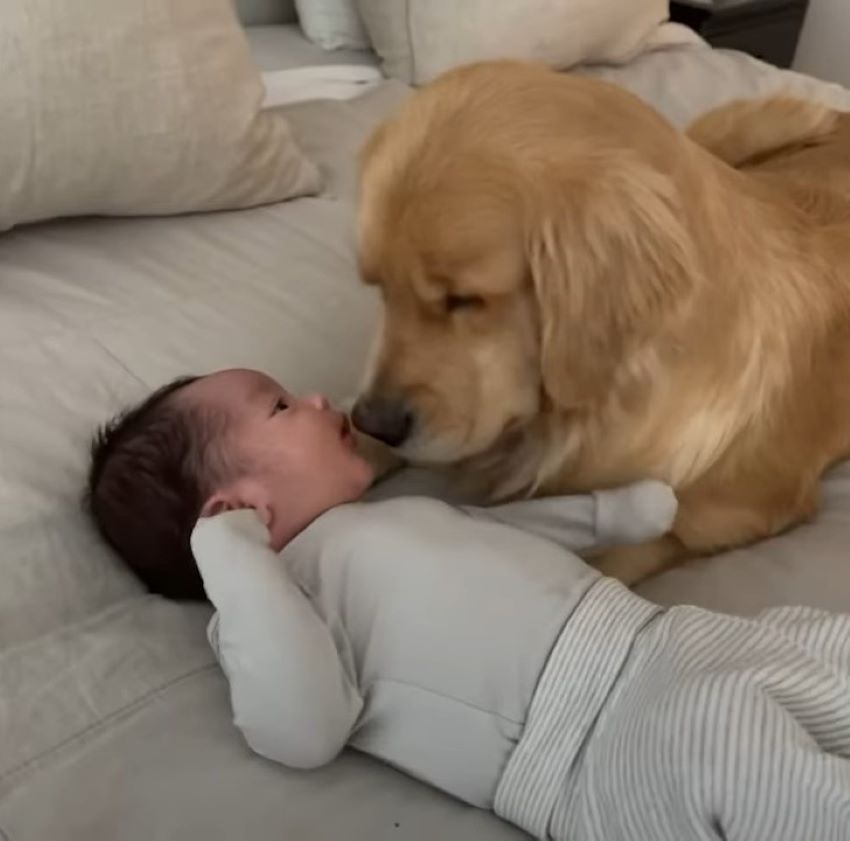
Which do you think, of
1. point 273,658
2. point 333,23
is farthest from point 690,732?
point 333,23

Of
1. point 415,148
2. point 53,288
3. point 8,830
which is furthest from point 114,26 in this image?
point 8,830

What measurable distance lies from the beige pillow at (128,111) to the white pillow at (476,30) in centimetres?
49

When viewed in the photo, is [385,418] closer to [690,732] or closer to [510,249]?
[510,249]

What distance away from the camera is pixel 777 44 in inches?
125

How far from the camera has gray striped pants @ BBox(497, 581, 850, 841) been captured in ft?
2.89

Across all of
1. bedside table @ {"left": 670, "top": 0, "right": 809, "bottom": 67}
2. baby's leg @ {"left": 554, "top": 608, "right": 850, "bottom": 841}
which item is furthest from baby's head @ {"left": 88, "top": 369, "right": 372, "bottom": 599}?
bedside table @ {"left": 670, "top": 0, "right": 809, "bottom": 67}

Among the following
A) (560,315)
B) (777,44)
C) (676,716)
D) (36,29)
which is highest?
(36,29)

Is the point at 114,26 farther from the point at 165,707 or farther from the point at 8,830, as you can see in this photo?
the point at 8,830

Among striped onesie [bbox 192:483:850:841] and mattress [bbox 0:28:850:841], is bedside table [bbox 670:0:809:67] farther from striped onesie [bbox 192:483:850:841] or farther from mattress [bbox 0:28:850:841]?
striped onesie [bbox 192:483:850:841]

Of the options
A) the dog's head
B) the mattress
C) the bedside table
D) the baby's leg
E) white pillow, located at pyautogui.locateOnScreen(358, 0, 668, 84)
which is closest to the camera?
the baby's leg

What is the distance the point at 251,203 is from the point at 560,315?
0.74 m

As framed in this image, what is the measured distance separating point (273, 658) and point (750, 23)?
2489 mm

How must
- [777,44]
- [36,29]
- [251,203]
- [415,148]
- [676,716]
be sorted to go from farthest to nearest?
[777,44] < [251,203] < [36,29] < [415,148] < [676,716]

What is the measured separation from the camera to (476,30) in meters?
2.18
